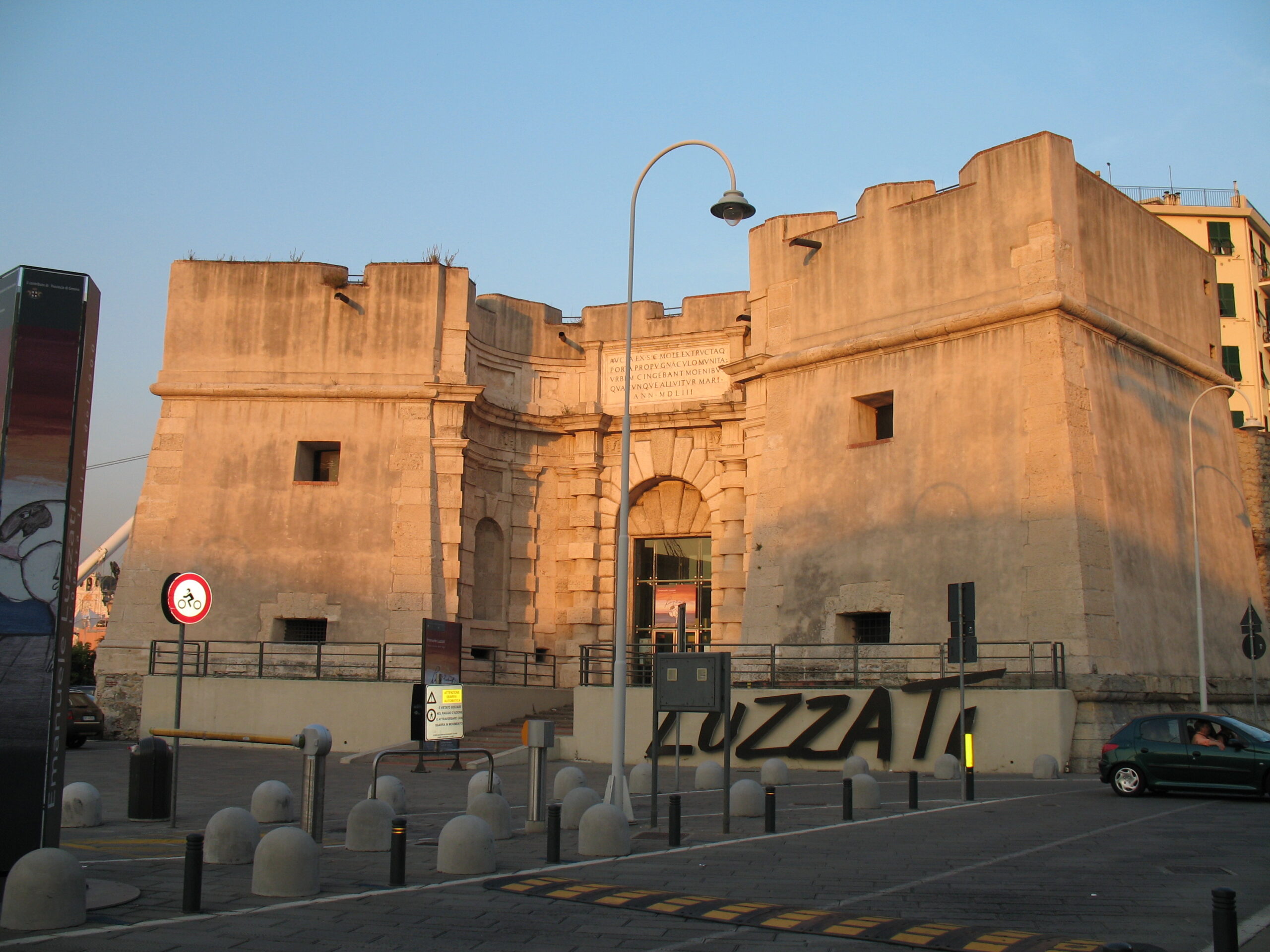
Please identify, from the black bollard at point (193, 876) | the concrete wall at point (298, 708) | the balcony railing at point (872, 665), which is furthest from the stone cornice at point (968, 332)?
the black bollard at point (193, 876)

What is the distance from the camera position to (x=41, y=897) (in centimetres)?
744

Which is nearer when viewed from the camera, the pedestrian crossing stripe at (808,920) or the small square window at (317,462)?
the pedestrian crossing stripe at (808,920)

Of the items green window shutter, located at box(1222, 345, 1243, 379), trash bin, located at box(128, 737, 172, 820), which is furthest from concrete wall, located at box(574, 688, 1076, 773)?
green window shutter, located at box(1222, 345, 1243, 379)

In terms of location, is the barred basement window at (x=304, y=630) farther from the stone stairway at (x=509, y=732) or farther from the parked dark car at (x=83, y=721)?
the stone stairway at (x=509, y=732)

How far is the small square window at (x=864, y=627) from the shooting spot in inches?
903

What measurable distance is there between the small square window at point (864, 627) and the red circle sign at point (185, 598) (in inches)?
519

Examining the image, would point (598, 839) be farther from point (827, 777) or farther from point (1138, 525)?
point (1138, 525)

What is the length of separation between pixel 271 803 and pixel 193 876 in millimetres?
5133

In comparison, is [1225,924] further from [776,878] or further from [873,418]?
[873,418]

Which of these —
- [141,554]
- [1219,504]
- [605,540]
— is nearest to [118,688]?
[141,554]

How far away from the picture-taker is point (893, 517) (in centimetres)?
2264

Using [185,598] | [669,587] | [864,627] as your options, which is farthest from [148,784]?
[669,587]

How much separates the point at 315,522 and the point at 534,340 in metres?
7.30

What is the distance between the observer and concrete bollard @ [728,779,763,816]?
13578mm
